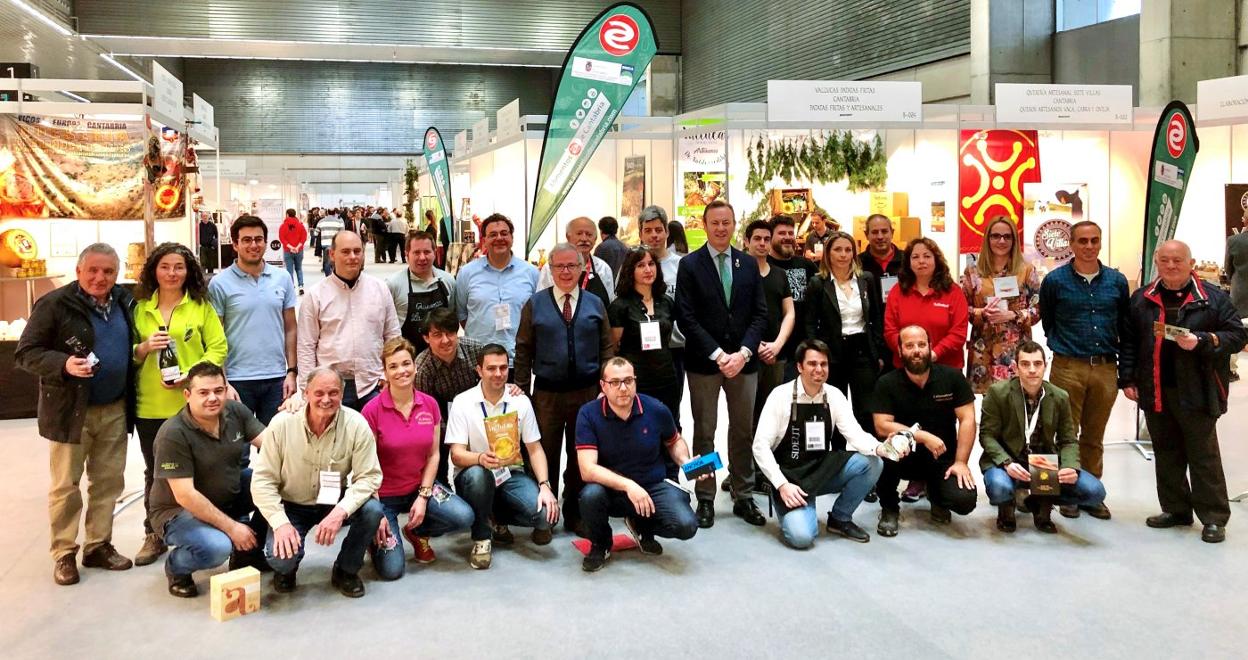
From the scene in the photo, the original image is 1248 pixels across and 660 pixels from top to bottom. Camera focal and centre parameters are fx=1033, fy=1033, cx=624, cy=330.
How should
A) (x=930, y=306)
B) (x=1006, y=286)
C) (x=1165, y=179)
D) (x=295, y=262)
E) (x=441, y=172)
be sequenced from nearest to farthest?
(x=930, y=306)
(x=1006, y=286)
(x=1165, y=179)
(x=441, y=172)
(x=295, y=262)

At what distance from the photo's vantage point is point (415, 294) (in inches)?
191

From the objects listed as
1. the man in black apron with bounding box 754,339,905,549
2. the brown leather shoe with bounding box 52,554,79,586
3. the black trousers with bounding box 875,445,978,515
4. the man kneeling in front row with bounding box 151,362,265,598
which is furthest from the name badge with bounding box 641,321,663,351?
the brown leather shoe with bounding box 52,554,79,586

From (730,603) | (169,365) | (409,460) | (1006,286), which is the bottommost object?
(730,603)

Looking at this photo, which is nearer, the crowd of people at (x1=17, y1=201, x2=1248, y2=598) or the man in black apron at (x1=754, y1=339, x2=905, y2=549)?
the crowd of people at (x1=17, y1=201, x2=1248, y2=598)

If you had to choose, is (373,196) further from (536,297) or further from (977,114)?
(536,297)

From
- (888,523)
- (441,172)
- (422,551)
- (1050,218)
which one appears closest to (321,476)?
(422,551)

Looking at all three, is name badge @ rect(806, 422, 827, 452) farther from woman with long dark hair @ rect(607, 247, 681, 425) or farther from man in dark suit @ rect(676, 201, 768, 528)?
woman with long dark hair @ rect(607, 247, 681, 425)

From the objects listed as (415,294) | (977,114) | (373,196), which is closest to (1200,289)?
(415,294)

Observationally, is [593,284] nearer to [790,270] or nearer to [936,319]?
[790,270]

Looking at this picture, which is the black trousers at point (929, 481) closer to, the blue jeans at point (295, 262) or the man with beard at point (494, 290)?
the man with beard at point (494, 290)

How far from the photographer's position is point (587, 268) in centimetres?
502

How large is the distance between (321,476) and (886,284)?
117 inches

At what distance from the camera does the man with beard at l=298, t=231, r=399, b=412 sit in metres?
4.40

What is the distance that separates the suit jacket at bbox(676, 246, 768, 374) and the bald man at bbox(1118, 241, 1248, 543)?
1.66m
